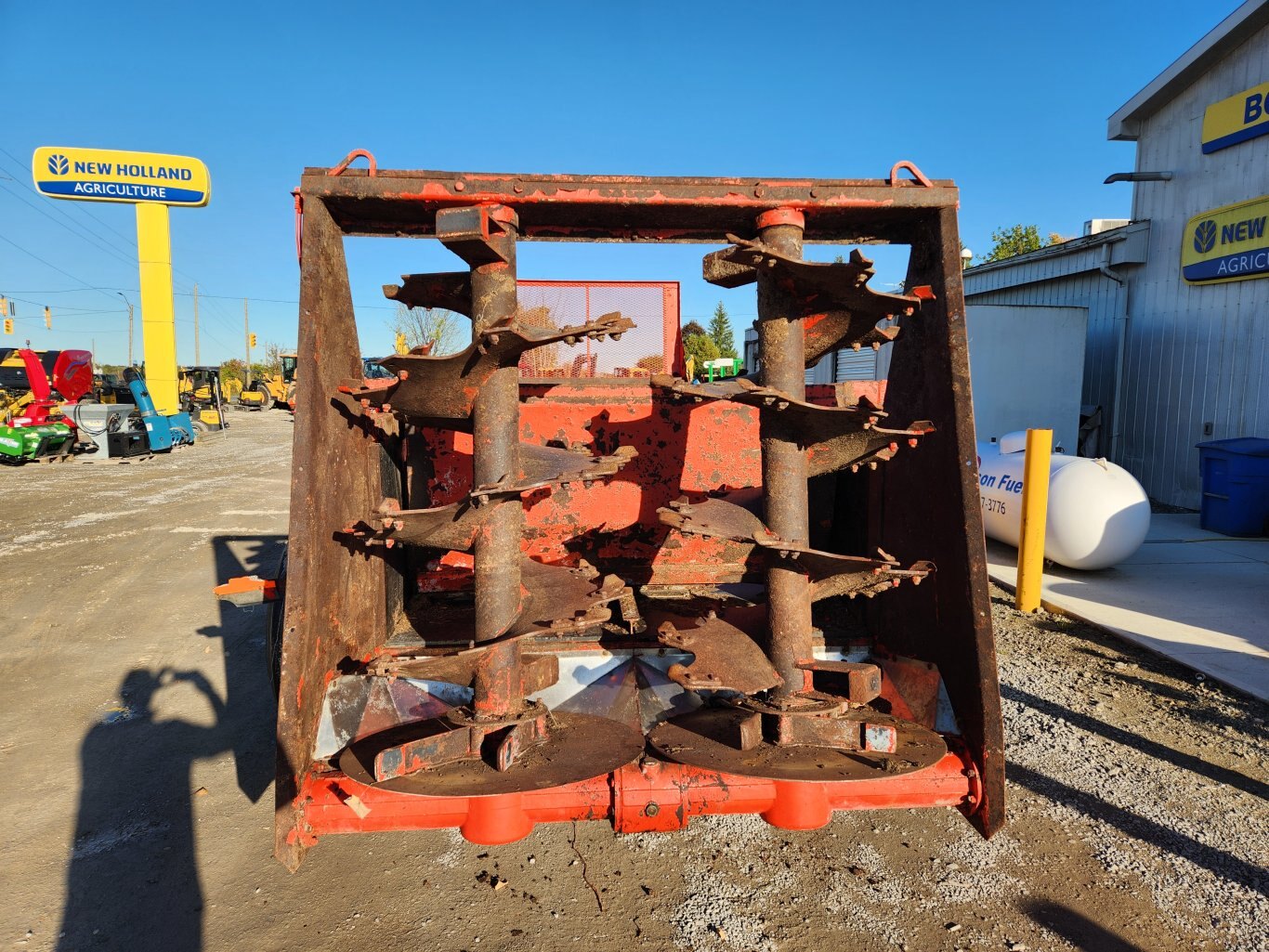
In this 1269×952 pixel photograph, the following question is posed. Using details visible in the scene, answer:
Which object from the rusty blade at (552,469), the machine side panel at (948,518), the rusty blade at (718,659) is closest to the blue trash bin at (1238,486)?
the machine side panel at (948,518)

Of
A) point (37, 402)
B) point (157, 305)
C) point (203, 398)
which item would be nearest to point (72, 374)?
point (37, 402)

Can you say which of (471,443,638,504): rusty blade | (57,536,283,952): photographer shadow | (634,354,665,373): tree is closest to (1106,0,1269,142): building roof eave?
(634,354,665,373): tree

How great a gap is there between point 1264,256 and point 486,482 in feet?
38.2

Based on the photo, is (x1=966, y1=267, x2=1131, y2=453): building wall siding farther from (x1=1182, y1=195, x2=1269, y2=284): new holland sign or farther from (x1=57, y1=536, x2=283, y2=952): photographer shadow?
(x1=57, y1=536, x2=283, y2=952): photographer shadow

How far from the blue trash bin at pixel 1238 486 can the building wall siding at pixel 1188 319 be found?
4.63 ft

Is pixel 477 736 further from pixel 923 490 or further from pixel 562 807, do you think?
pixel 923 490

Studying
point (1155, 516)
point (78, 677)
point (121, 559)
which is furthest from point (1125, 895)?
point (1155, 516)

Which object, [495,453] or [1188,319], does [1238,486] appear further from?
[495,453]

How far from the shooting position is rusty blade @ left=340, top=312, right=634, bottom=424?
88.5 inches

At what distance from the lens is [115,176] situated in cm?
2019

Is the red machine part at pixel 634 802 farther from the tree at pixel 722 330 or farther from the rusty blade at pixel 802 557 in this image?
the tree at pixel 722 330

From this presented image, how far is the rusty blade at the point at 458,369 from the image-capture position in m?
2.25

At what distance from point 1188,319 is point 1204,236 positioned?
46.3 inches

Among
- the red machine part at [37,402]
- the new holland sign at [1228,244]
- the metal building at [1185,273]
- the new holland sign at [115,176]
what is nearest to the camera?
the new holland sign at [1228,244]
